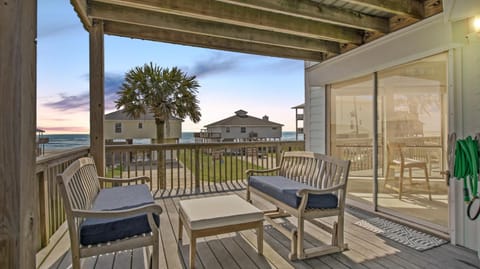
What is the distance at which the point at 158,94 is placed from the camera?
8.15 metres

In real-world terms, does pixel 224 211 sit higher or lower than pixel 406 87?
lower

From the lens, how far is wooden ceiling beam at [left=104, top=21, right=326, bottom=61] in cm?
351

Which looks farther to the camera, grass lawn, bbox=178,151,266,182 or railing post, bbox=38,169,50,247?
grass lawn, bbox=178,151,266,182

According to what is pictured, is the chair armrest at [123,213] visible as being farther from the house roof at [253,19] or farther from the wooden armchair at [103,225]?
the house roof at [253,19]

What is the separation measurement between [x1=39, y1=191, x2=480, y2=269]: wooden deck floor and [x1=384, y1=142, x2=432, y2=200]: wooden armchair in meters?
0.90

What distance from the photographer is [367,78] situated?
3.87 m

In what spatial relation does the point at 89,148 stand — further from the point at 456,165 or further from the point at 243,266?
the point at 456,165

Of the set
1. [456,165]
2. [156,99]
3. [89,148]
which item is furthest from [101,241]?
[156,99]

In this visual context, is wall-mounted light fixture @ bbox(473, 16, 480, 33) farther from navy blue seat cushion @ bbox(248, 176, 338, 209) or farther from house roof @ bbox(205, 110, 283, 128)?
house roof @ bbox(205, 110, 283, 128)

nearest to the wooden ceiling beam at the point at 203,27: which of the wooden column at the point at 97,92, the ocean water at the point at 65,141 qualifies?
the wooden column at the point at 97,92

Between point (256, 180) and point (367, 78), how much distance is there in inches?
89.1

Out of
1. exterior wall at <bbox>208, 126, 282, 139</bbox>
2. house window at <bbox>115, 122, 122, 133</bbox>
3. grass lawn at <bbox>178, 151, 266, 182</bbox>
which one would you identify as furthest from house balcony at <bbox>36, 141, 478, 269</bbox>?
exterior wall at <bbox>208, 126, 282, 139</bbox>

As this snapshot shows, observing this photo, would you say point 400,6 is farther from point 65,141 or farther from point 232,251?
point 65,141

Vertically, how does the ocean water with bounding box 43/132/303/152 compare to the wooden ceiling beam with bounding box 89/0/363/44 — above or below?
below
